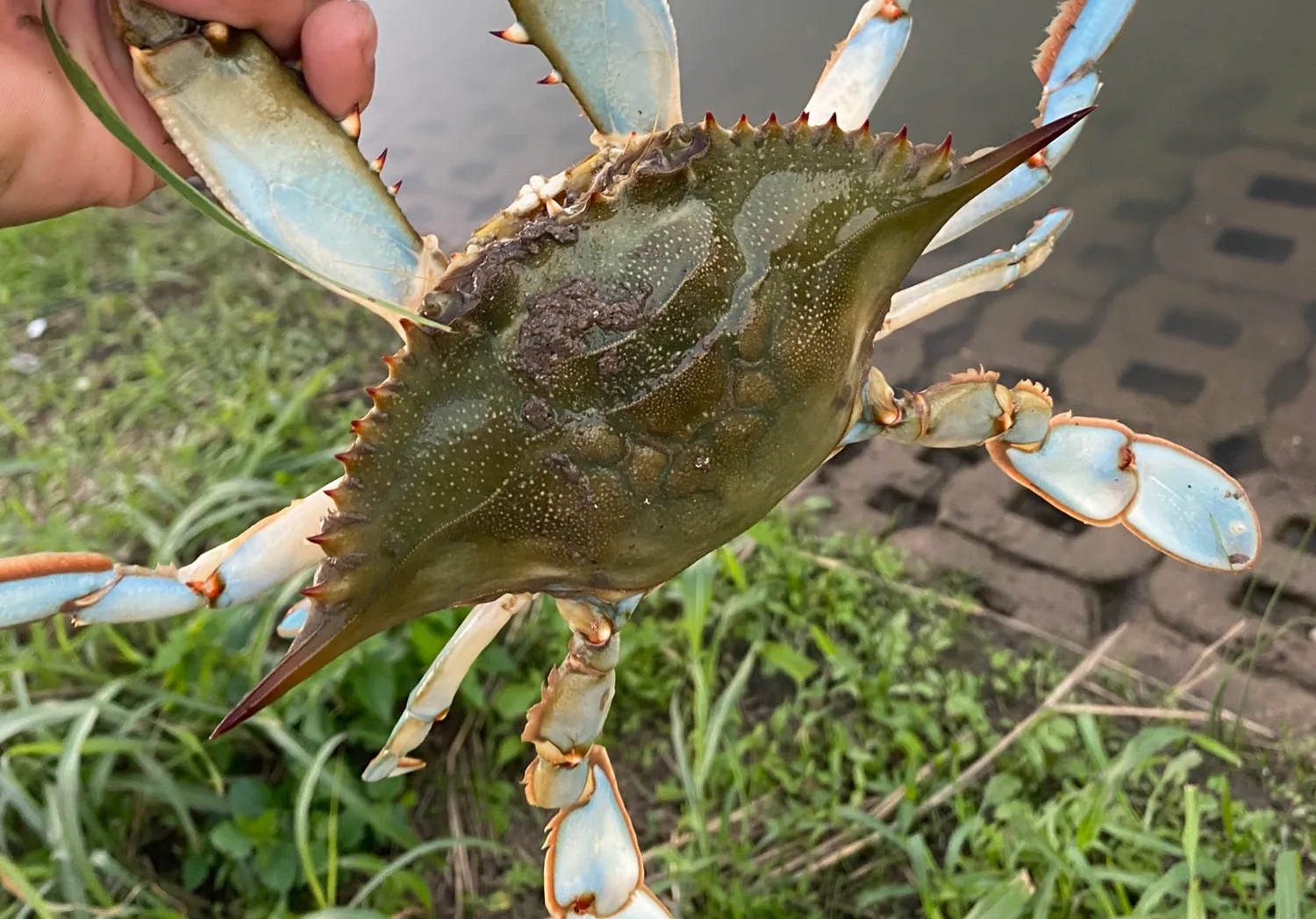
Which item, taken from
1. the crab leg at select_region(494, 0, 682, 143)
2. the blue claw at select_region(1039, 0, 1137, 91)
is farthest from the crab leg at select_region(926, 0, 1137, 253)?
the crab leg at select_region(494, 0, 682, 143)

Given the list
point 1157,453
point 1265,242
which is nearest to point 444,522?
point 1157,453

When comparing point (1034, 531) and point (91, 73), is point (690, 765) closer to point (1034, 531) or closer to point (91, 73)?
point (1034, 531)

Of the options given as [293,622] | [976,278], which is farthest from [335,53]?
[976,278]

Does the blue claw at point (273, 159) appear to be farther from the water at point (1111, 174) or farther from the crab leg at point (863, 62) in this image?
the water at point (1111, 174)

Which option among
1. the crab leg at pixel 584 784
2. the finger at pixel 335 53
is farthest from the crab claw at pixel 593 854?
the finger at pixel 335 53

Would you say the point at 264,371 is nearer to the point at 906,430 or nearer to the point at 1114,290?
the point at 906,430

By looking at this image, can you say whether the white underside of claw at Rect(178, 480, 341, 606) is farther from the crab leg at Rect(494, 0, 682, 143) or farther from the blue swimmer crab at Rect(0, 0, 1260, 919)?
the crab leg at Rect(494, 0, 682, 143)
